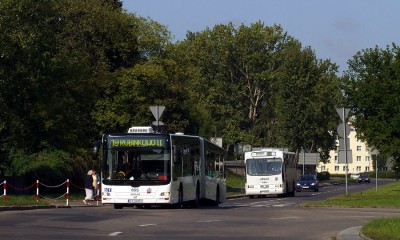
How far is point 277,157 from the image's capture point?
206ft

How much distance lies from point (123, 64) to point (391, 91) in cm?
2163

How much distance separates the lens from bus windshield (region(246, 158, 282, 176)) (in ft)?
205

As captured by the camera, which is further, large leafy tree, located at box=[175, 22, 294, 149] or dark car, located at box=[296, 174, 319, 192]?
large leafy tree, located at box=[175, 22, 294, 149]

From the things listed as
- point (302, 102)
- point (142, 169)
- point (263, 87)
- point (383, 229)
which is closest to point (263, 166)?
point (142, 169)

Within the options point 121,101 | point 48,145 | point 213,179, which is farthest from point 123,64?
point 213,179

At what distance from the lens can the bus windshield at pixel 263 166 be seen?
205 ft

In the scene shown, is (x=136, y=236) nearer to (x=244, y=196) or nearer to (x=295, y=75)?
(x=244, y=196)

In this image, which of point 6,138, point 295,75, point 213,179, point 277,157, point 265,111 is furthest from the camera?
point 265,111

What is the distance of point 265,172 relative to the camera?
6278 cm

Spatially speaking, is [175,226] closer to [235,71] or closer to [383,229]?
[383,229]

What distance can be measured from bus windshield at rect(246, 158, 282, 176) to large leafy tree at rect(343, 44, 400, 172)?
6.67 meters

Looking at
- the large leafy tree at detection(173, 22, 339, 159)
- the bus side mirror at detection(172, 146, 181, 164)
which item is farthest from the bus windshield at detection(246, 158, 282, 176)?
the large leafy tree at detection(173, 22, 339, 159)

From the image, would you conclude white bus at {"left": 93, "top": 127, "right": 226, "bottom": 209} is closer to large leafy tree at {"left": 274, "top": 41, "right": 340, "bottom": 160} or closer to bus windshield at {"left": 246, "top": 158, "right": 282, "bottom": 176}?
bus windshield at {"left": 246, "top": 158, "right": 282, "bottom": 176}

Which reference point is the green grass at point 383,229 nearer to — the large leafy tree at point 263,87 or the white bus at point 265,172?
the white bus at point 265,172
